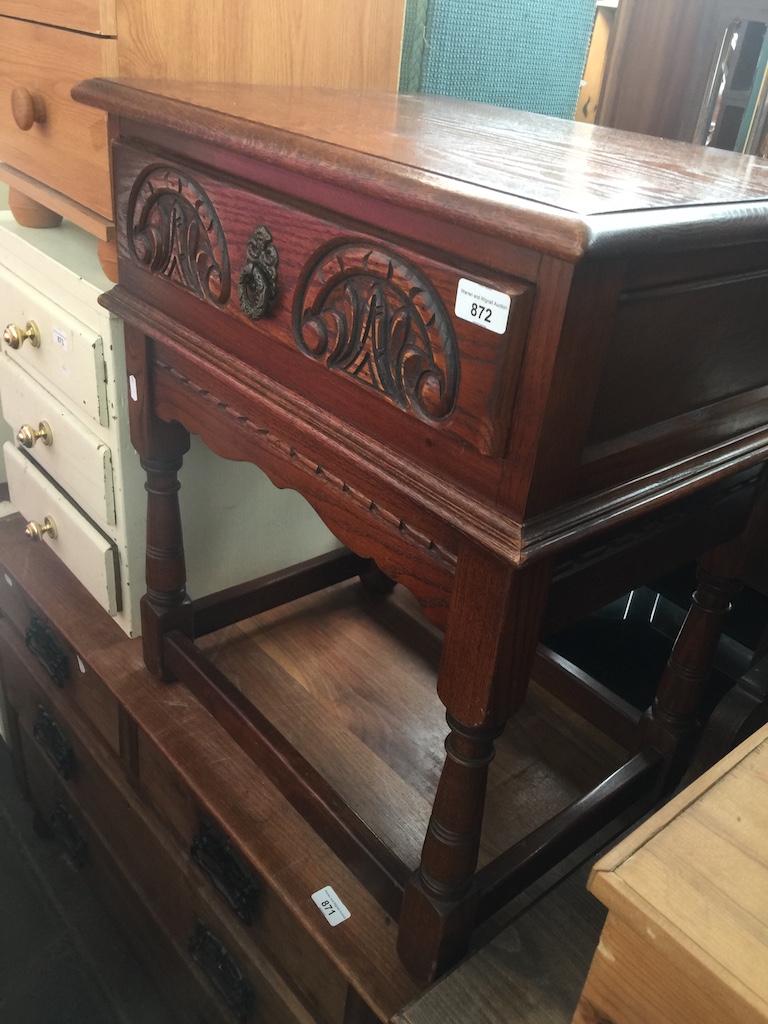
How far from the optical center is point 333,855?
2.90ft

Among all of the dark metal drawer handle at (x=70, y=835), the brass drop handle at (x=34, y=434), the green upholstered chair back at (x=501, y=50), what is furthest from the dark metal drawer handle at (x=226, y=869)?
the green upholstered chair back at (x=501, y=50)

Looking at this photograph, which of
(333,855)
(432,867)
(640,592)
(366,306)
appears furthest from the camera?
(640,592)

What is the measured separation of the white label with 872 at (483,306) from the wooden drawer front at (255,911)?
64 centimetres

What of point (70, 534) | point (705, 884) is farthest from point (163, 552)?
point (705, 884)

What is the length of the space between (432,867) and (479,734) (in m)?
0.17

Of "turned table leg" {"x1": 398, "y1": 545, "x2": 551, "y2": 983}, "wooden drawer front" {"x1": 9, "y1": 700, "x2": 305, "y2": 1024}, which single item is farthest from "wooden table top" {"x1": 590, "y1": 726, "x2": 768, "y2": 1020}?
"wooden drawer front" {"x1": 9, "y1": 700, "x2": 305, "y2": 1024}

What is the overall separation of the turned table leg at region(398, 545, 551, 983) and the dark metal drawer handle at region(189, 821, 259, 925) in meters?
0.22

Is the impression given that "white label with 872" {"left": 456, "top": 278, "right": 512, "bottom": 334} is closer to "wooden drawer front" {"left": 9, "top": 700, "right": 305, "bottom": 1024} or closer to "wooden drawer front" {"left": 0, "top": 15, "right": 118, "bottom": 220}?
"wooden drawer front" {"left": 0, "top": 15, "right": 118, "bottom": 220}

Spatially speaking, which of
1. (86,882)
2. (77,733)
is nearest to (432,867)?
(77,733)

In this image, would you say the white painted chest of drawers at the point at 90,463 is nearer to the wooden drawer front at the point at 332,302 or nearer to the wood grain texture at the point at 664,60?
the wooden drawer front at the point at 332,302

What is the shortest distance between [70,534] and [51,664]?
0.68ft

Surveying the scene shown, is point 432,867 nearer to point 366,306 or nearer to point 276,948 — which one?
point 276,948

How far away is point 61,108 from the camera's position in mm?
938

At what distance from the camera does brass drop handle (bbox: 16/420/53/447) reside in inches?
44.4
